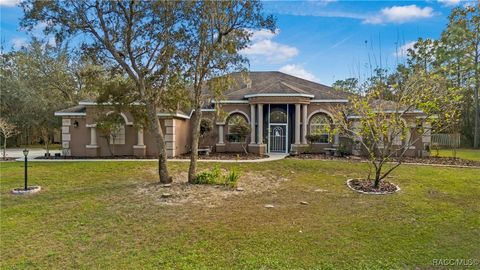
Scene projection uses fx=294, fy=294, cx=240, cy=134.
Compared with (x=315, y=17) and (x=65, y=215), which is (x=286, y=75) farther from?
(x=65, y=215)

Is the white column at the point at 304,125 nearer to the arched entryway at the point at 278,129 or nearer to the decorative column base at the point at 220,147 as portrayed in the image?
the arched entryway at the point at 278,129

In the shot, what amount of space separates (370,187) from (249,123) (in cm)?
1134

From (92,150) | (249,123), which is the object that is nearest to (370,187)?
(249,123)

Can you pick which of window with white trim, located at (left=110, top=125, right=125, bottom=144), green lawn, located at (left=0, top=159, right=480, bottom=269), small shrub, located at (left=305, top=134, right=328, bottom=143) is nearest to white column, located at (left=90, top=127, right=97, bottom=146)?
window with white trim, located at (left=110, top=125, right=125, bottom=144)

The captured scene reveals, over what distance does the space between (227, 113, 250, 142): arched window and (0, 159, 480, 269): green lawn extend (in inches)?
340

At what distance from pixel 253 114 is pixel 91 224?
14.1m

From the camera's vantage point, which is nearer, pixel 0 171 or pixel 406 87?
pixel 406 87

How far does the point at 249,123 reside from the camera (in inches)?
798

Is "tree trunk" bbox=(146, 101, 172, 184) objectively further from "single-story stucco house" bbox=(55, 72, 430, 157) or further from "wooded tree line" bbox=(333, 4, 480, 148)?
"wooded tree line" bbox=(333, 4, 480, 148)

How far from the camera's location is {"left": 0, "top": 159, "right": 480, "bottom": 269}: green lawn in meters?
5.21

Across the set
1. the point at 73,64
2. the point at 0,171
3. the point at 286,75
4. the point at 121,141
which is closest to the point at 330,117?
the point at 286,75

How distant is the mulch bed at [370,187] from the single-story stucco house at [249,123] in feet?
27.5

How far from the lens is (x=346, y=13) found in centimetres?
1266

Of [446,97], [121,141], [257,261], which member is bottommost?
[257,261]
